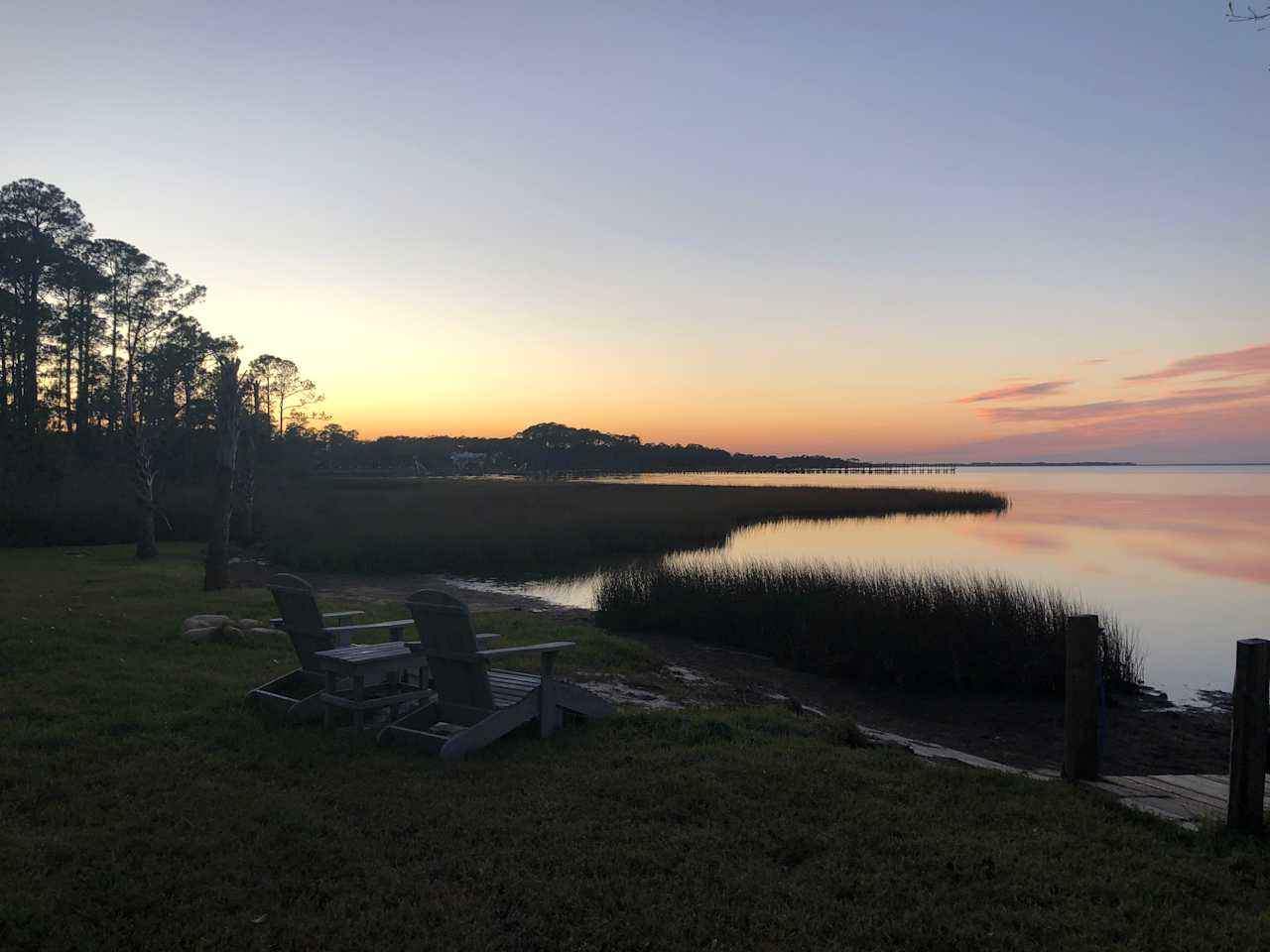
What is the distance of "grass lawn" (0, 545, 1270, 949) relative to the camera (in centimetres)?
360

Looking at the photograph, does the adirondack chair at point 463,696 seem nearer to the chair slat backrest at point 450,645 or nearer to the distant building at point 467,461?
the chair slat backrest at point 450,645

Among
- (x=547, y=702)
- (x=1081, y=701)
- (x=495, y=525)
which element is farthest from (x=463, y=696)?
(x=495, y=525)

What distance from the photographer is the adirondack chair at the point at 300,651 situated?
259 inches

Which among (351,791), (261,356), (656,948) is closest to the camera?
(656,948)

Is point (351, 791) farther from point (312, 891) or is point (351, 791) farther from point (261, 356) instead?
point (261, 356)

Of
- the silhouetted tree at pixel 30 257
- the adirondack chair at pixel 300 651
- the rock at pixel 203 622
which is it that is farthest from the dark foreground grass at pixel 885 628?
the silhouetted tree at pixel 30 257

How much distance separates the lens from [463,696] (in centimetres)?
612

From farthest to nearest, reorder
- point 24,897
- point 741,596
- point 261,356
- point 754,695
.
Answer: point 261,356, point 741,596, point 754,695, point 24,897

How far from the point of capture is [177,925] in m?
3.58

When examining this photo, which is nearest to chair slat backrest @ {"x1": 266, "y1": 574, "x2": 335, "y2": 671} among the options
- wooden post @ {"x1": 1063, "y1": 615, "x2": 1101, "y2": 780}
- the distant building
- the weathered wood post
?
wooden post @ {"x1": 1063, "y1": 615, "x2": 1101, "y2": 780}

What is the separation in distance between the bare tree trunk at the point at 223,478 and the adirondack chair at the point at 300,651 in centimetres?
933

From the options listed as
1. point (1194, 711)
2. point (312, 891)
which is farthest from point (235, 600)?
point (1194, 711)

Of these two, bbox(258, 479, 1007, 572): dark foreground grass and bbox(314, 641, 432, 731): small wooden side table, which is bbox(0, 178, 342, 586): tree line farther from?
bbox(314, 641, 432, 731): small wooden side table

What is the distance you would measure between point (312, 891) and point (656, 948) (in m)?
1.71
